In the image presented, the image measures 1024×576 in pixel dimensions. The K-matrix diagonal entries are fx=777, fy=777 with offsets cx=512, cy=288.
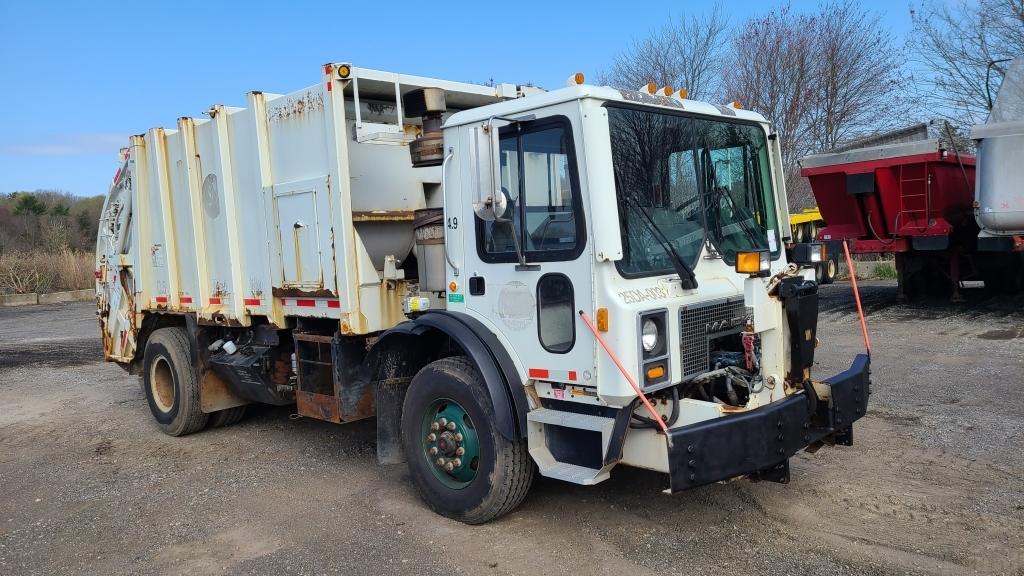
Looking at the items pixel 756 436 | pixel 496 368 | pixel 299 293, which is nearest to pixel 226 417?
pixel 299 293

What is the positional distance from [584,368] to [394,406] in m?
1.65

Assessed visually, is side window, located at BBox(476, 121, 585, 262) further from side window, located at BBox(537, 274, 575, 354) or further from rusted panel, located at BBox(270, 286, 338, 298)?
rusted panel, located at BBox(270, 286, 338, 298)

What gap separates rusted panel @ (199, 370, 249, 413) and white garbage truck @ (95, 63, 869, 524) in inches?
38.8

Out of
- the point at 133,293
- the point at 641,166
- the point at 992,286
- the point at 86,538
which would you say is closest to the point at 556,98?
the point at 641,166

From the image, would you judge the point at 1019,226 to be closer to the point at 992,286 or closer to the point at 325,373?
the point at 992,286

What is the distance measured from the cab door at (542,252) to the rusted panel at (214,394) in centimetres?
369

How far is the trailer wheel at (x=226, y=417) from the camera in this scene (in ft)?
24.1

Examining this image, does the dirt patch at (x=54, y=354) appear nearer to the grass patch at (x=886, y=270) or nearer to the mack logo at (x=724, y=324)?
the mack logo at (x=724, y=324)

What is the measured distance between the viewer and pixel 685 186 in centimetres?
425

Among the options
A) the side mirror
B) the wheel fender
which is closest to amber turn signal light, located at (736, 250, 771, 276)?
the side mirror

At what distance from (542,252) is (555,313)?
12.9 inches

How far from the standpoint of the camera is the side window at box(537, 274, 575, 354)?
399 cm

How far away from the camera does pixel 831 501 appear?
15.0 ft

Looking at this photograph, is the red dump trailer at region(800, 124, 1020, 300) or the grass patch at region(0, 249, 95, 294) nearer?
the red dump trailer at region(800, 124, 1020, 300)
